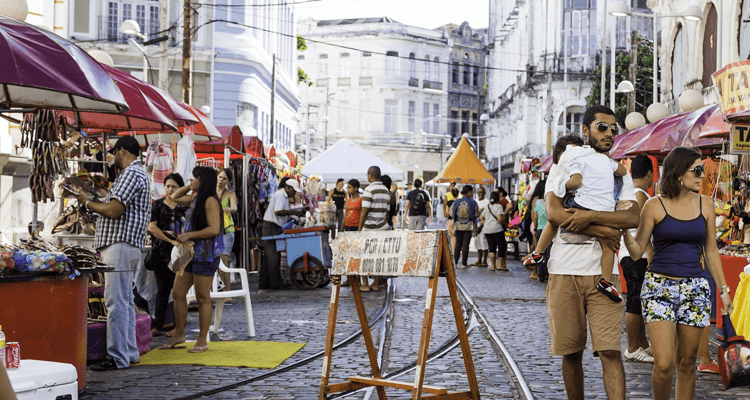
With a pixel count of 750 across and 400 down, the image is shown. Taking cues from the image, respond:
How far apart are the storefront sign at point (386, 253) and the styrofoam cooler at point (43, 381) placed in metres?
1.79

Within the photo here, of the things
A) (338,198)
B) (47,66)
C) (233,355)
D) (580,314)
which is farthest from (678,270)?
(338,198)

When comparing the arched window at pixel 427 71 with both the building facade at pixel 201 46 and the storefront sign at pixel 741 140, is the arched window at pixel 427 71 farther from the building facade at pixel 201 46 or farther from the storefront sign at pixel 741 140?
the storefront sign at pixel 741 140

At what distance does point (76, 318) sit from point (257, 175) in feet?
40.3

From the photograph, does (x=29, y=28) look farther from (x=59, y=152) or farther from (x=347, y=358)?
(x=347, y=358)

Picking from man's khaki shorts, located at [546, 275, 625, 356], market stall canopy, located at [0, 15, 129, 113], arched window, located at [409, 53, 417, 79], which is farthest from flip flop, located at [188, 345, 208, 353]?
arched window, located at [409, 53, 417, 79]

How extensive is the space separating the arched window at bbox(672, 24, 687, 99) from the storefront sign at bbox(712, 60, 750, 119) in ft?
56.1

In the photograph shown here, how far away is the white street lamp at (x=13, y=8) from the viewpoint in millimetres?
8414

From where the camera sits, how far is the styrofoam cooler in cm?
499

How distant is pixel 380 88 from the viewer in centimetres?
8012

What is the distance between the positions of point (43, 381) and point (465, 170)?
22.5 meters

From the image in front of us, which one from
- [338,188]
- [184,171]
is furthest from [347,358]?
[338,188]

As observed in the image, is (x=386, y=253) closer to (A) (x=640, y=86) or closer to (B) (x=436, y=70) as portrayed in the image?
(A) (x=640, y=86)

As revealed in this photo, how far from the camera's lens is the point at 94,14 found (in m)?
37.2

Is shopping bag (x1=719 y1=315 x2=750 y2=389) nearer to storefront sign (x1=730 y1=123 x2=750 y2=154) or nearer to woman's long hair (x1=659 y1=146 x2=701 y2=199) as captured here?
woman's long hair (x1=659 y1=146 x2=701 y2=199)
